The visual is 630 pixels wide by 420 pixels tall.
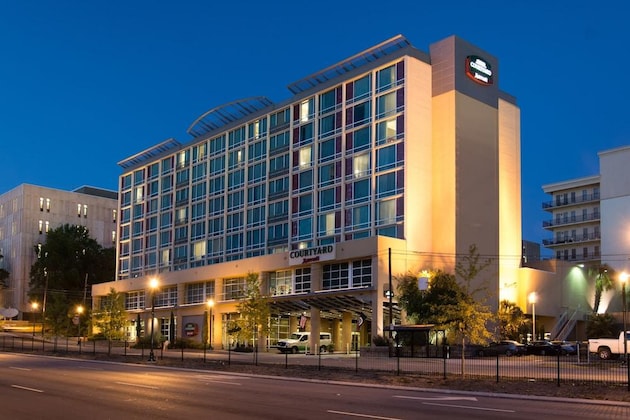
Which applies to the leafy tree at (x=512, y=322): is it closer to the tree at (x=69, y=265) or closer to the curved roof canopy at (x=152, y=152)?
the curved roof canopy at (x=152, y=152)

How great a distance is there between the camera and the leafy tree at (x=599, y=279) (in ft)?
263

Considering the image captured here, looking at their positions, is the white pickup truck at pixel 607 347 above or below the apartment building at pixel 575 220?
below

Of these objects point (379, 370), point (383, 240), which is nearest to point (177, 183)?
point (383, 240)

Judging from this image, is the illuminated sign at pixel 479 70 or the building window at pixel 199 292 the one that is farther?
the building window at pixel 199 292

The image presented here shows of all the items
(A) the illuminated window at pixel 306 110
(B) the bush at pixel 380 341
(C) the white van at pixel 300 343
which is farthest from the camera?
(A) the illuminated window at pixel 306 110

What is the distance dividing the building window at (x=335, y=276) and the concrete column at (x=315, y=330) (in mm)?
2584

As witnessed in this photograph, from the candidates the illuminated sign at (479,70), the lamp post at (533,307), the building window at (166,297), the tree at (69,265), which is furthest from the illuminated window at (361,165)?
the tree at (69,265)

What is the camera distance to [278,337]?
76.5 m

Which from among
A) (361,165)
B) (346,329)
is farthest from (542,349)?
(361,165)

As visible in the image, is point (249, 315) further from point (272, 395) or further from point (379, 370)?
point (272, 395)

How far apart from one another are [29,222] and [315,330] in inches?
3260

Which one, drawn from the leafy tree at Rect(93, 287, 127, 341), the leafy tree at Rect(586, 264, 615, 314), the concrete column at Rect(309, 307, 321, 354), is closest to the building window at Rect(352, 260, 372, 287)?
the concrete column at Rect(309, 307, 321, 354)

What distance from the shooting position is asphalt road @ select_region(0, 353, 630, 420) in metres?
16.5

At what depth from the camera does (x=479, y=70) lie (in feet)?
229
